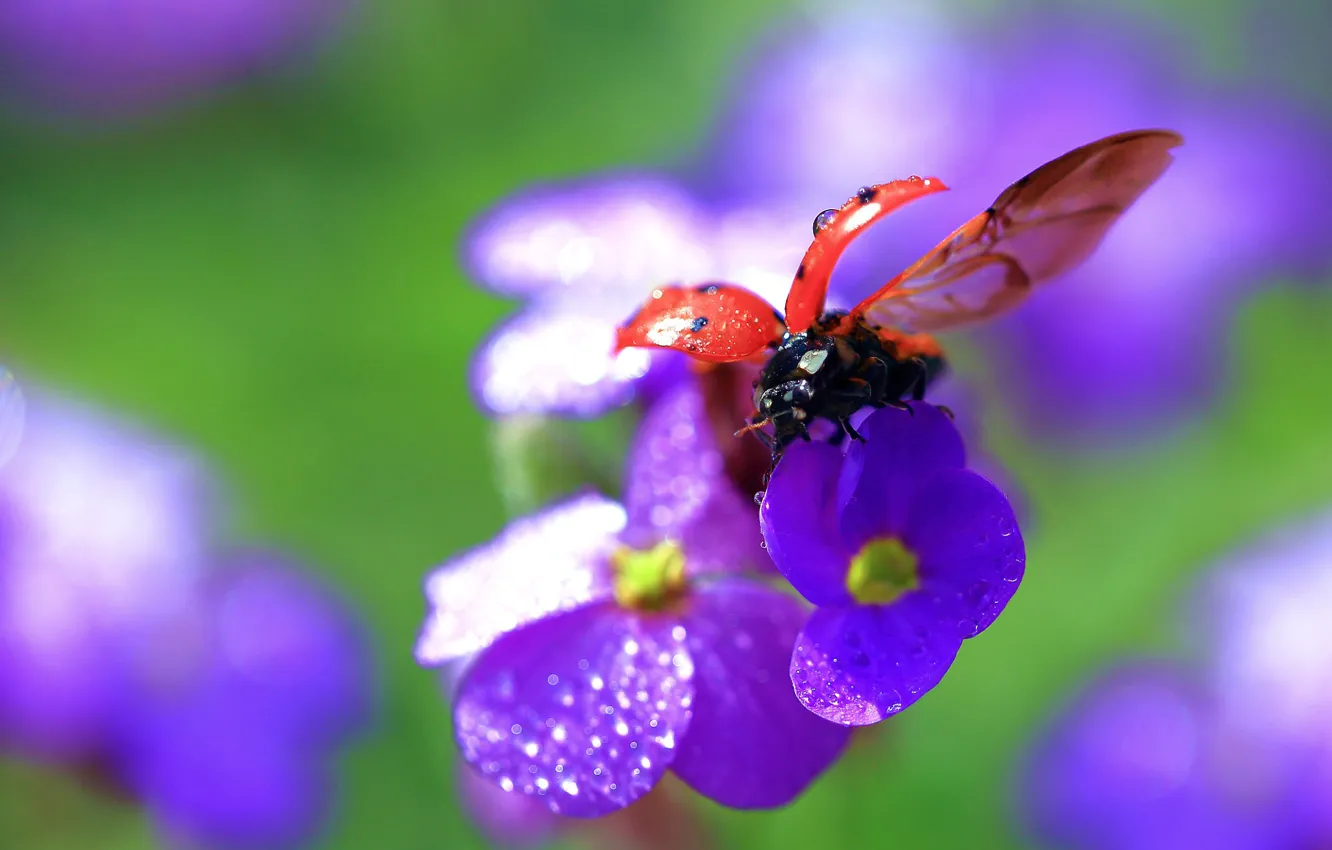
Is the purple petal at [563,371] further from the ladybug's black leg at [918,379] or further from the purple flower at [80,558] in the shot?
the purple flower at [80,558]

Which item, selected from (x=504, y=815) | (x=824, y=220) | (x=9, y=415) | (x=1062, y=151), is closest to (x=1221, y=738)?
(x=504, y=815)

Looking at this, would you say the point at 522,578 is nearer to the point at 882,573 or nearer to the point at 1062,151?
the point at 882,573

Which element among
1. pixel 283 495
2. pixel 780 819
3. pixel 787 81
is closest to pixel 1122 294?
pixel 787 81

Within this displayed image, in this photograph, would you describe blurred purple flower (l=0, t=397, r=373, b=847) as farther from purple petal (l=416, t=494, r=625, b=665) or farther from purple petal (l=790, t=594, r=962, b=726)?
purple petal (l=790, t=594, r=962, b=726)

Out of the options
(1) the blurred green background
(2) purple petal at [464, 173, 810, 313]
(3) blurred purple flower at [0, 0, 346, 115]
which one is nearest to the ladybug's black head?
(2) purple petal at [464, 173, 810, 313]

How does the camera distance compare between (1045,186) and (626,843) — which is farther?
(626,843)

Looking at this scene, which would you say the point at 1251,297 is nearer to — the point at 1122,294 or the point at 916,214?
the point at 1122,294

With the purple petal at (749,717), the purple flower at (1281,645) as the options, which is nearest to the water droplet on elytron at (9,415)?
the purple petal at (749,717)
